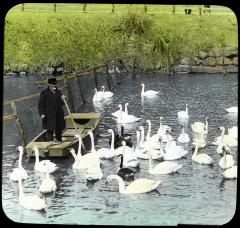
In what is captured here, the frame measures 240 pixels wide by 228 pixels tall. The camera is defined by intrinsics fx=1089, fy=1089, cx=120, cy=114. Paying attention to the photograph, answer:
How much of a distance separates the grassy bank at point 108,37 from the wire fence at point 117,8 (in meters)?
0.02

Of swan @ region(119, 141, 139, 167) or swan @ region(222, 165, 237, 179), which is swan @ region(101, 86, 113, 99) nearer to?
swan @ region(119, 141, 139, 167)

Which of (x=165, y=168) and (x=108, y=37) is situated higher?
(x=108, y=37)

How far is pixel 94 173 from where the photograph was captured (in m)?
7.71

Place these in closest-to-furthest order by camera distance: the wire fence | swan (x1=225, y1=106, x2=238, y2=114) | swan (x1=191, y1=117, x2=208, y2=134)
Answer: the wire fence → swan (x1=225, y1=106, x2=238, y2=114) → swan (x1=191, y1=117, x2=208, y2=134)

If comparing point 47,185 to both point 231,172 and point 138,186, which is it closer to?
point 138,186

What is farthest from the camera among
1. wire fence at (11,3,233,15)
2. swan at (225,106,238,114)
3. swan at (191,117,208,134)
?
swan at (191,117,208,134)

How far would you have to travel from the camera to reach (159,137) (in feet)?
25.8

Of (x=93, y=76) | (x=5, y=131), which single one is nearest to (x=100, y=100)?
(x=93, y=76)

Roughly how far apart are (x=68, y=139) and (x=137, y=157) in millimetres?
523

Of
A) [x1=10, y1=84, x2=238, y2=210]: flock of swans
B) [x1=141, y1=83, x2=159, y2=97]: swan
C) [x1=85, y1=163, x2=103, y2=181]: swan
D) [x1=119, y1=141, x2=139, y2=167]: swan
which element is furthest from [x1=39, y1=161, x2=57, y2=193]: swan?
[x1=141, y1=83, x2=159, y2=97]: swan

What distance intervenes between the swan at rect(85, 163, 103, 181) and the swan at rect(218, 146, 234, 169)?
33.8 inches

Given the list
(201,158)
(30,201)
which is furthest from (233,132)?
(30,201)

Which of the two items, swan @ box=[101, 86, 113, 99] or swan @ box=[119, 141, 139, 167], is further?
swan @ box=[119, 141, 139, 167]

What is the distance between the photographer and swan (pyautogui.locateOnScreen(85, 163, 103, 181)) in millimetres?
7680
